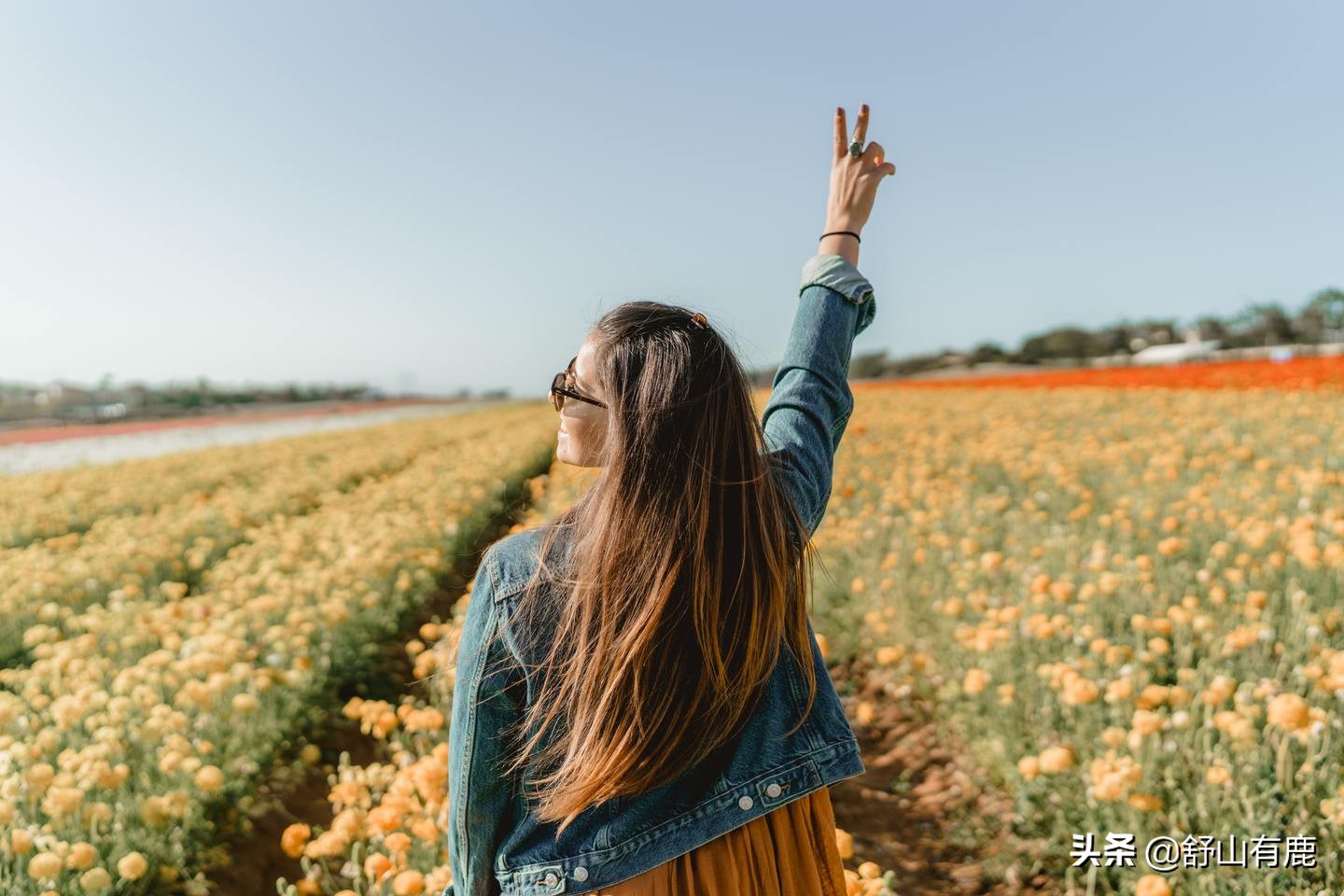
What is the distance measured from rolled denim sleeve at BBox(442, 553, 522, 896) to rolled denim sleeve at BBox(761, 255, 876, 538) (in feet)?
1.69

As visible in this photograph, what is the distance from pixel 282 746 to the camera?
3453 mm

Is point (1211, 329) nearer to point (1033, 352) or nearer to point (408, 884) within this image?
point (1033, 352)

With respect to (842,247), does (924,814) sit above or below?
below

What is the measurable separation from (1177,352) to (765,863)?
42.6 meters

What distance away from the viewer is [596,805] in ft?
3.77

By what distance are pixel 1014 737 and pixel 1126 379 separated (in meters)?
17.9

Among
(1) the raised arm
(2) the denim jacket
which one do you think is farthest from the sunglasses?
→ (1) the raised arm

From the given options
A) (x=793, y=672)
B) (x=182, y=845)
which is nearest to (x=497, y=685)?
(x=793, y=672)

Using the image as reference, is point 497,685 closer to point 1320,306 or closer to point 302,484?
point 302,484

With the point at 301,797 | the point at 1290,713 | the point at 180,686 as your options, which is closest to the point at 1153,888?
the point at 1290,713

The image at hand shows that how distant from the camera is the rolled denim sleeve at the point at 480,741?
109 cm

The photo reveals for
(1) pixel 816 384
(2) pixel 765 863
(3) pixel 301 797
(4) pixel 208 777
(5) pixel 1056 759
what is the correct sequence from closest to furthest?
(2) pixel 765 863, (1) pixel 816 384, (5) pixel 1056 759, (4) pixel 208 777, (3) pixel 301 797

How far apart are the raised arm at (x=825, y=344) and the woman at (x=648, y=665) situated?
0.13 m

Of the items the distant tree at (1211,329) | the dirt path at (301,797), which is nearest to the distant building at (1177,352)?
the distant tree at (1211,329)
